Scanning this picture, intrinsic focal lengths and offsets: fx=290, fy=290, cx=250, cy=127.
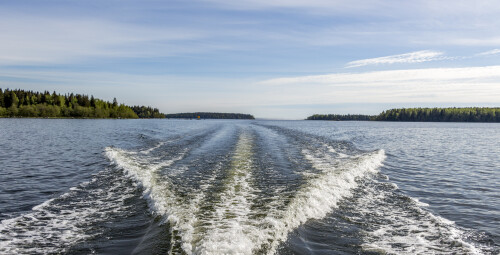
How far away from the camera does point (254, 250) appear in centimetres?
631

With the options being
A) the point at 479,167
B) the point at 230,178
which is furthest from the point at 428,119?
the point at 230,178

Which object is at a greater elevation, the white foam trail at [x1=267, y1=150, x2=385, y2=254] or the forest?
the forest

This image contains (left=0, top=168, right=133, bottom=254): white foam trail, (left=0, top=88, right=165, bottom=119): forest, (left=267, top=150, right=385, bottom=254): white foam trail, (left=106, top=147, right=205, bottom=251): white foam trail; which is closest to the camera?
(left=0, top=168, right=133, bottom=254): white foam trail

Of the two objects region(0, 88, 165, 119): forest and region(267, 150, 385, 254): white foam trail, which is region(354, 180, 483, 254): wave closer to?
region(267, 150, 385, 254): white foam trail

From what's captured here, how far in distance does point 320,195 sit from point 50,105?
174054 millimetres

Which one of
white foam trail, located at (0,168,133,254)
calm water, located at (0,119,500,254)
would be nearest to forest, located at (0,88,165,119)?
calm water, located at (0,119,500,254)

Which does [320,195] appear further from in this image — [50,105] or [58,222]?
[50,105]

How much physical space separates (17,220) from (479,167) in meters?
24.5

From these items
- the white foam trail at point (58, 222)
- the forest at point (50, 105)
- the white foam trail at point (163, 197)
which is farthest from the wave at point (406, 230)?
the forest at point (50, 105)

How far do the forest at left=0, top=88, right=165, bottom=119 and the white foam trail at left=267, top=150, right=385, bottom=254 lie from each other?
167194 mm

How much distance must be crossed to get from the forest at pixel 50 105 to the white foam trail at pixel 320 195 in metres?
167

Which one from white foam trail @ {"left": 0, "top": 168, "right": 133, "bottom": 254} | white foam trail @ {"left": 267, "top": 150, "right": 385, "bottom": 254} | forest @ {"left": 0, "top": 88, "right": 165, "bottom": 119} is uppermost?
forest @ {"left": 0, "top": 88, "right": 165, "bottom": 119}

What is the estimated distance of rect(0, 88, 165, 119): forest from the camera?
465 ft

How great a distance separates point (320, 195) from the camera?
10852 millimetres
